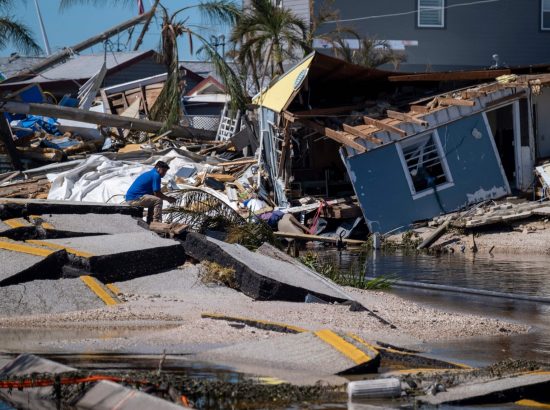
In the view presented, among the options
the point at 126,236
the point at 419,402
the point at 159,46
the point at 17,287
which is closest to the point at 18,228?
the point at 126,236

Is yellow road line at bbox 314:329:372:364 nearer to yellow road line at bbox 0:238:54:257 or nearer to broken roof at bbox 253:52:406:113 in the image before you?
yellow road line at bbox 0:238:54:257

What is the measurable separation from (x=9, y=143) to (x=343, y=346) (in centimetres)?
2304

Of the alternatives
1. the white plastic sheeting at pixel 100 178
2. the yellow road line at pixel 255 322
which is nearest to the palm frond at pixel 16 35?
the white plastic sheeting at pixel 100 178

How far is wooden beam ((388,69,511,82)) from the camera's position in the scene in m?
24.7

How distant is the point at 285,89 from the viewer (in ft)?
80.0

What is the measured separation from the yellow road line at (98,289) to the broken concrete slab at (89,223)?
6.53 feet

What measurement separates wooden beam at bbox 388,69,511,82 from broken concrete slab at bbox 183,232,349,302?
13066mm

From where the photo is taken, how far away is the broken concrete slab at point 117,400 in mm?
5909

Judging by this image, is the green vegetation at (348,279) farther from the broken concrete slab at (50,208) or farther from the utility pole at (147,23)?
the utility pole at (147,23)

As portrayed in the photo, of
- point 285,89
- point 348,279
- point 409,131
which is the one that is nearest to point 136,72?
point 285,89

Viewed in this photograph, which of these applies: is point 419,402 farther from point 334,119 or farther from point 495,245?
point 334,119

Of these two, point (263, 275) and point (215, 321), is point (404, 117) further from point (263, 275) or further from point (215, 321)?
point (215, 321)

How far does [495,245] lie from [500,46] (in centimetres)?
1636

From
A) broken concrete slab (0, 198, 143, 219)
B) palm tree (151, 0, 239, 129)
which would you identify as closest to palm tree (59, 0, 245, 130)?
palm tree (151, 0, 239, 129)
